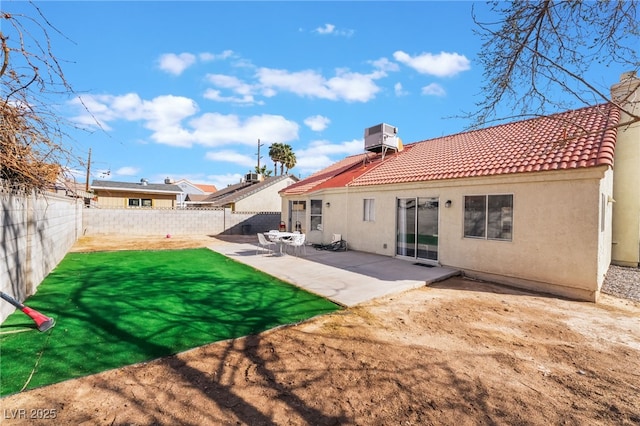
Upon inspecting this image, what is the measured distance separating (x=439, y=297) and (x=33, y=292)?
31.8ft

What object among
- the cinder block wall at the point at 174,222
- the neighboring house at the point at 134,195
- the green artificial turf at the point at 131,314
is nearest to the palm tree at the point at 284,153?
the neighboring house at the point at 134,195

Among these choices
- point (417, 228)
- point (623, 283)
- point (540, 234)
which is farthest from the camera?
point (417, 228)

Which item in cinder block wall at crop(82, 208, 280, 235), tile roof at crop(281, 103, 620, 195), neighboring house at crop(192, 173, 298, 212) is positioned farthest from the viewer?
neighboring house at crop(192, 173, 298, 212)

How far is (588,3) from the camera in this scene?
446 centimetres

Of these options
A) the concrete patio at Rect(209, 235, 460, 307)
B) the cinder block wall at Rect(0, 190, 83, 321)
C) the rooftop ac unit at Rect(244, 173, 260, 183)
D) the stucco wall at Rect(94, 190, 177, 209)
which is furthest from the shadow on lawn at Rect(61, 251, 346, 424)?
the rooftop ac unit at Rect(244, 173, 260, 183)

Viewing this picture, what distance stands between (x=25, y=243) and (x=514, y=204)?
40.5ft

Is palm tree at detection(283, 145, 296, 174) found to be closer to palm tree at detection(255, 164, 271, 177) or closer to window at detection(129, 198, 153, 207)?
palm tree at detection(255, 164, 271, 177)

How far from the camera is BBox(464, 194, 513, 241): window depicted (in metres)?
8.62

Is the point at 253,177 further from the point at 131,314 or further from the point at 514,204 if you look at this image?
the point at 131,314

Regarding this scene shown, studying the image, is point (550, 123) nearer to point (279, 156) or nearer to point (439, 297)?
point (439, 297)

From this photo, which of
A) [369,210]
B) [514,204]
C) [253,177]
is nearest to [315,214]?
[369,210]

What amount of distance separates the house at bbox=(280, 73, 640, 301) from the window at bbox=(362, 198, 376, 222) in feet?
0.15

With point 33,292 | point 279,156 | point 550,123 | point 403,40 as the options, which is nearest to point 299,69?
point 403,40

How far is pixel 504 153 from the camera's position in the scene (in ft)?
32.7
